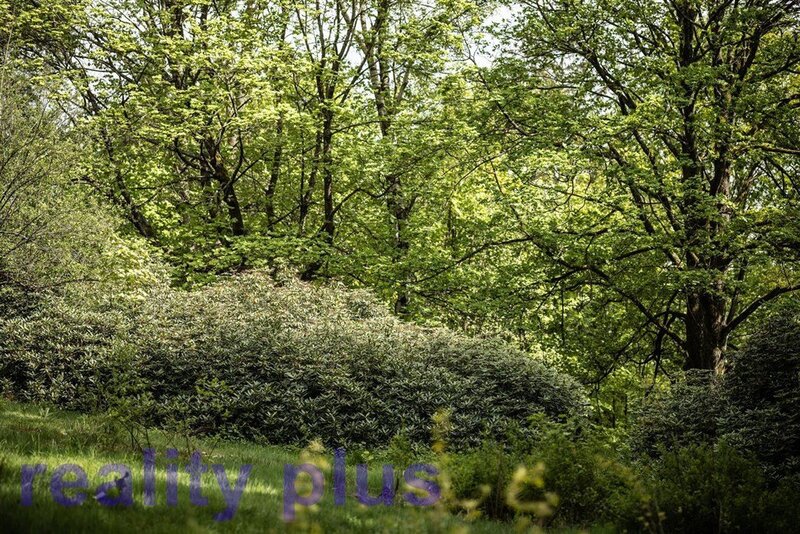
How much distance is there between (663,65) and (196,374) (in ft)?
34.6

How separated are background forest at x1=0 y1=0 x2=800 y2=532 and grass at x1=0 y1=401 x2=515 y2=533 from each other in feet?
0.90

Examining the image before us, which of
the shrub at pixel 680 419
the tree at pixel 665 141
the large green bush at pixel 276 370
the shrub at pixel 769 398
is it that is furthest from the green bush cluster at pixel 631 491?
the tree at pixel 665 141

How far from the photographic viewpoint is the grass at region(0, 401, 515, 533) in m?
4.20

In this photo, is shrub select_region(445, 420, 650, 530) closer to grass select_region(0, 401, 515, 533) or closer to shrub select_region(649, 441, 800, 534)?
shrub select_region(649, 441, 800, 534)

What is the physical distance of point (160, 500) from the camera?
16.2 ft

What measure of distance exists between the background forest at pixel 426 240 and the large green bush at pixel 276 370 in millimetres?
57

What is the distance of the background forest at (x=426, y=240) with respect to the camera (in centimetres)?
869

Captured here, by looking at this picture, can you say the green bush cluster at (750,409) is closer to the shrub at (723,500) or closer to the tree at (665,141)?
the shrub at (723,500)

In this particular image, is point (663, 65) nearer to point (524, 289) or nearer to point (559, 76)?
point (559, 76)

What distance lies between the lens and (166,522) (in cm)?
443

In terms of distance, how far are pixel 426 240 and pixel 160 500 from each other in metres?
14.6

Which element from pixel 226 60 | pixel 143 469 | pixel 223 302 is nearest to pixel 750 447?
pixel 143 469

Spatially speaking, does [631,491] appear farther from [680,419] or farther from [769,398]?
[680,419]

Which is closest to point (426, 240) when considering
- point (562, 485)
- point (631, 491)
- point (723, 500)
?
point (562, 485)
